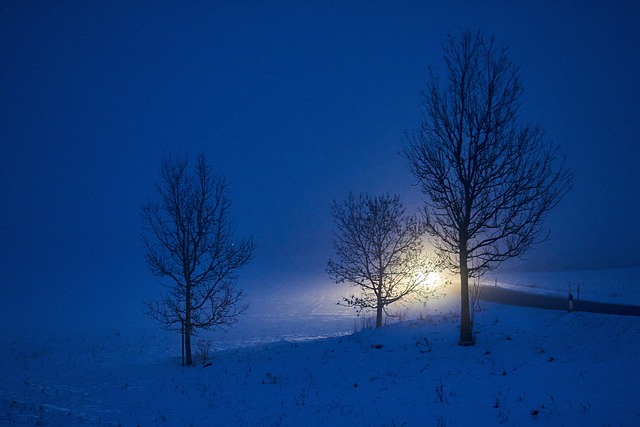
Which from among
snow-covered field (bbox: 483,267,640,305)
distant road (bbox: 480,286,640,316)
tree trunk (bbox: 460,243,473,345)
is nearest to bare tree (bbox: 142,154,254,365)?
tree trunk (bbox: 460,243,473,345)

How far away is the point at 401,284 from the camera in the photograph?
20.9 meters

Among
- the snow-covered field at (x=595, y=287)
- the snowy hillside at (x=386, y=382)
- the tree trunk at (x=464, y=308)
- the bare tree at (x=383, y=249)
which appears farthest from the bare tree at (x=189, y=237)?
the snow-covered field at (x=595, y=287)

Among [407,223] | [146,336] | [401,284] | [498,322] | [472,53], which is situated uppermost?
[472,53]

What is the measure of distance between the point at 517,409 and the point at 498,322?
32.3 feet

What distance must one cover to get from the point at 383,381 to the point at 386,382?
161 millimetres

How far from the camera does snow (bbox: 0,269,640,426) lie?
774cm

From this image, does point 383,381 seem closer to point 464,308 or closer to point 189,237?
point 464,308

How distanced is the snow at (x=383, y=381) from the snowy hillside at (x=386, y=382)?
0.04 metres

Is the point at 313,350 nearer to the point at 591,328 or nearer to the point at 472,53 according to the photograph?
the point at 591,328

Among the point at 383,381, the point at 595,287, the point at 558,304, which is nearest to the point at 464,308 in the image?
the point at 383,381

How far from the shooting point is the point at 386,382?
1079 cm

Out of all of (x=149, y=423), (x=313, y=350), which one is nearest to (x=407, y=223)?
(x=313, y=350)

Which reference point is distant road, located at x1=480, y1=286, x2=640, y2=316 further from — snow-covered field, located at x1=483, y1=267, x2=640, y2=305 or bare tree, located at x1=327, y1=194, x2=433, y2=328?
bare tree, located at x1=327, y1=194, x2=433, y2=328

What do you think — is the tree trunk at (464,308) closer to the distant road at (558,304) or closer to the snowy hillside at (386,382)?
the snowy hillside at (386,382)
